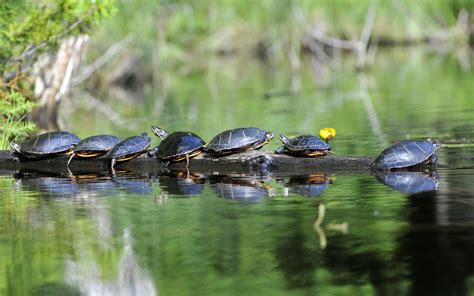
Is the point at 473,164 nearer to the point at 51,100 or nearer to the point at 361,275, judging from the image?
the point at 361,275

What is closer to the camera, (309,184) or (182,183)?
(309,184)

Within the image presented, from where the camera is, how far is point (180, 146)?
11398 mm

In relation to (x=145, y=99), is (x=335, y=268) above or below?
below

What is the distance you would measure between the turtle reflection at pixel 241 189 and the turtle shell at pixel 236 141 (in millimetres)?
354

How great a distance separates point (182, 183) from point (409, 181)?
2.39m

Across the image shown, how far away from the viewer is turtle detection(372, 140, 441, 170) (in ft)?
35.0

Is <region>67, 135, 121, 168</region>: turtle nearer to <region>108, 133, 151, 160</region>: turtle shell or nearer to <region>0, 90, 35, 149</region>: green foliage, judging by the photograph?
<region>108, 133, 151, 160</region>: turtle shell

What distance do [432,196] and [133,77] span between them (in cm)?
2431

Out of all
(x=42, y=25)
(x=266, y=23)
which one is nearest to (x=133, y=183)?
(x=42, y=25)

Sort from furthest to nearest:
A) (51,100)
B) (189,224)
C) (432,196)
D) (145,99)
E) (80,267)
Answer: (145,99) < (51,100) < (432,196) < (189,224) < (80,267)

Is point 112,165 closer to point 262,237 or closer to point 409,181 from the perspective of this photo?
point 409,181

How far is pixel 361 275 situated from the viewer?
6.69 metres

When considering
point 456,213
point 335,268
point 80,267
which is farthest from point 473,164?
point 80,267

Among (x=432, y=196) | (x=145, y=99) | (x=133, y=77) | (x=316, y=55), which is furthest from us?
(x=316, y=55)
